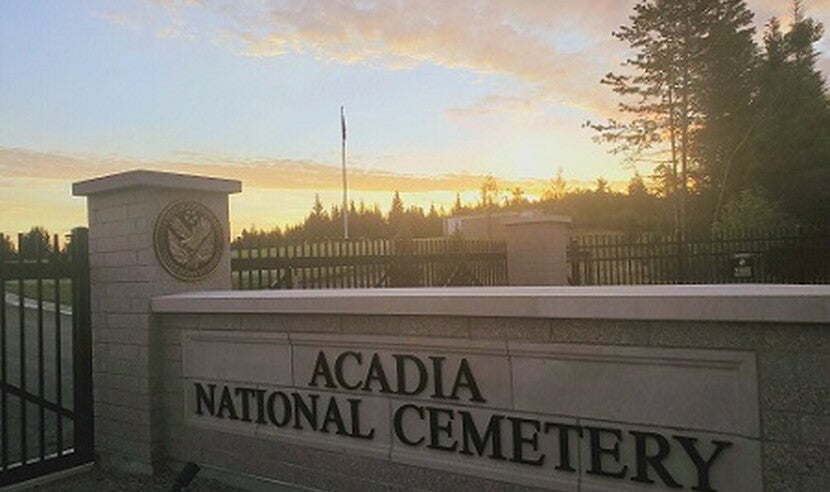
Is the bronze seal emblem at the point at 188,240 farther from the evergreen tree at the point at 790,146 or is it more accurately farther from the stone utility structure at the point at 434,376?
the evergreen tree at the point at 790,146

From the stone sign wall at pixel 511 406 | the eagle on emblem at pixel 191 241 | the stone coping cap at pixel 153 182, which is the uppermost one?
the stone coping cap at pixel 153 182

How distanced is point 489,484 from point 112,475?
12.7ft

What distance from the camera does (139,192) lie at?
6012 millimetres

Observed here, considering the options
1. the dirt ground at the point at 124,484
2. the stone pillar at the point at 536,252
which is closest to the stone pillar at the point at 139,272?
the dirt ground at the point at 124,484

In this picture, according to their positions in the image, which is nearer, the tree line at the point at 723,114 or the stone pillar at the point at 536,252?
the stone pillar at the point at 536,252

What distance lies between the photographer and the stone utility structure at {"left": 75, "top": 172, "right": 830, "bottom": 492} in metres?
3.18

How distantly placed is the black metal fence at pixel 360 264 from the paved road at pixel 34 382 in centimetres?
232

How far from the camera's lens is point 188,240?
619 cm

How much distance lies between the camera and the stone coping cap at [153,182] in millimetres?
5895

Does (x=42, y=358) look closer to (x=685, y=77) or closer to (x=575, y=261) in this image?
(x=575, y=261)

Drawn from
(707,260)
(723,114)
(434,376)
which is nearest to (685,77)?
(723,114)

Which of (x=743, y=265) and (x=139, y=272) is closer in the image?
(x=139, y=272)

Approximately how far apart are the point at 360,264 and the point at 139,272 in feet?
12.9

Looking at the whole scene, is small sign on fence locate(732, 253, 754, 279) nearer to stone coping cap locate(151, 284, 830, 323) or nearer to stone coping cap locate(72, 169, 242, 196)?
stone coping cap locate(151, 284, 830, 323)
